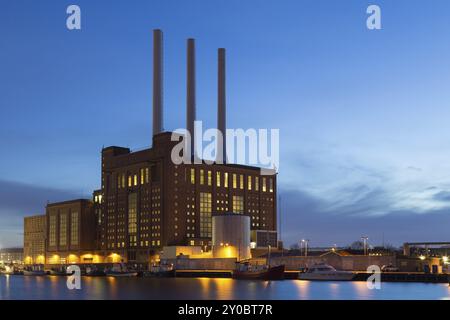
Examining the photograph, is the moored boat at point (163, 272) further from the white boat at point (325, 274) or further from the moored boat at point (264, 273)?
the white boat at point (325, 274)

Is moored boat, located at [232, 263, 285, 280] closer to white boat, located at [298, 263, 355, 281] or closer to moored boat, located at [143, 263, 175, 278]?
white boat, located at [298, 263, 355, 281]

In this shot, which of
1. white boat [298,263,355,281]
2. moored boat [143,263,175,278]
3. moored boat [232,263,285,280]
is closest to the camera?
white boat [298,263,355,281]

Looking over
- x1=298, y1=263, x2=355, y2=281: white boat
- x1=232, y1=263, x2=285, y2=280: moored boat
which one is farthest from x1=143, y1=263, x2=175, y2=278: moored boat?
x1=298, y1=263, x2=355, y2=281: white boat

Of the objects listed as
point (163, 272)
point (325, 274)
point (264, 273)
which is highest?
point (325, 274)

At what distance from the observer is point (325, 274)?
6088 inches

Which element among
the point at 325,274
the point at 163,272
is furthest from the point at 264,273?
the point at 163,272

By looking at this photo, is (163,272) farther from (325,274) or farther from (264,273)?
(325,274)

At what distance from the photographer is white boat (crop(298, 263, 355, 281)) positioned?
15288 centimetres

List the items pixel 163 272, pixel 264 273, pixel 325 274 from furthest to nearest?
1. pixel 163 272
2. pixel 264 273
3. pixel 325 274

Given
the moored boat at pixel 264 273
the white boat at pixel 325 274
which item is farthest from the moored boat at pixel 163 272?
the white boat at pixel 325 274

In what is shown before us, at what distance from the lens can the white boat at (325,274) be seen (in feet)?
502

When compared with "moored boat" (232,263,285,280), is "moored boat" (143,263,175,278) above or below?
below
